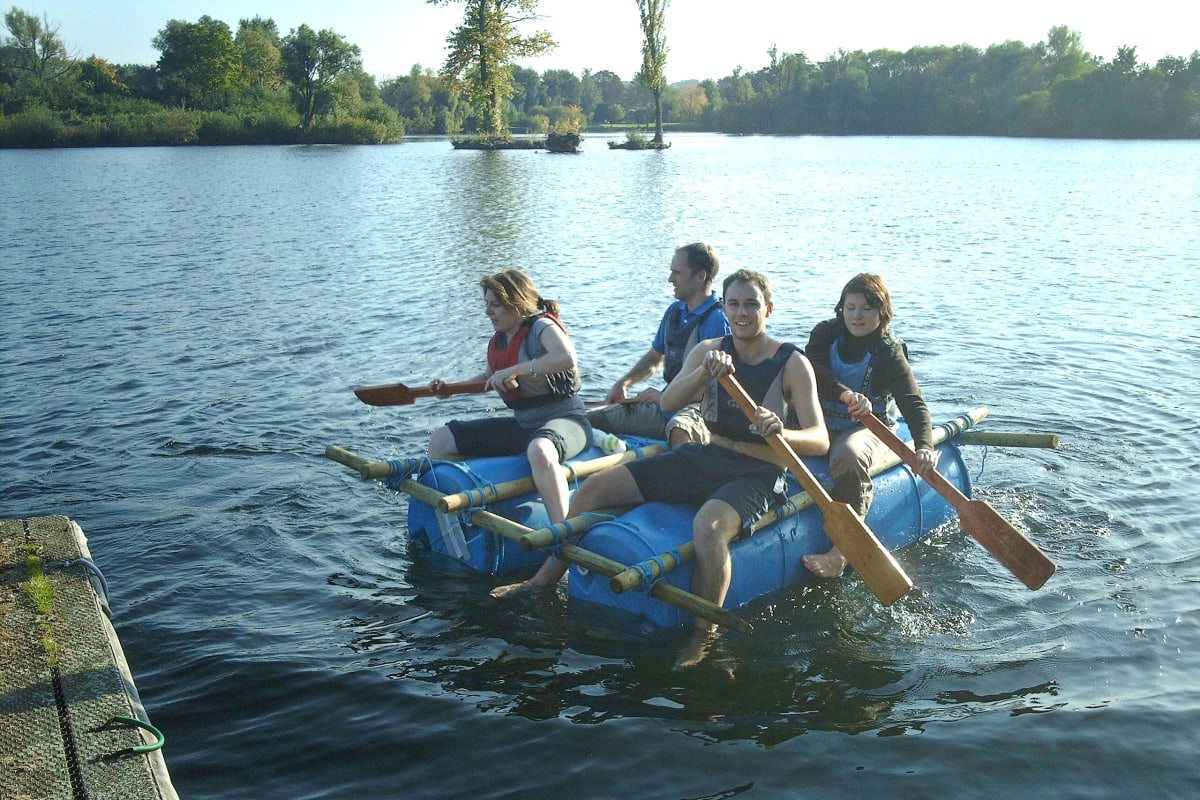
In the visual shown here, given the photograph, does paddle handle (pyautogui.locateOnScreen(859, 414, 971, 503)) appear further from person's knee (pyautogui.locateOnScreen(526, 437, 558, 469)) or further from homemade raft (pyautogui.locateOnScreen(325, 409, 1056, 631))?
person's knee (pyautogui.locateOnScreen(526, 437, 558, 469))

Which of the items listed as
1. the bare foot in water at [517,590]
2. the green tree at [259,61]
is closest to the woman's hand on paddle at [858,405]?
the bare foot in water at [517,590]

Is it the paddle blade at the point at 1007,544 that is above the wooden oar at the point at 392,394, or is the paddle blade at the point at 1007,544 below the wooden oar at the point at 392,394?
below

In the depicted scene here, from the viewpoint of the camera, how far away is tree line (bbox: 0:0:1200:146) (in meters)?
66.2

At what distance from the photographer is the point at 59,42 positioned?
271ft

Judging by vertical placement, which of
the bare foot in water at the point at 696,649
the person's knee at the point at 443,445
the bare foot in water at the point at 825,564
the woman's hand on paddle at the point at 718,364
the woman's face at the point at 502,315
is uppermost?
the woman's face at the point at 502,315

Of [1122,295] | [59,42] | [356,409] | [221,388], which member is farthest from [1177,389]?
[59,42]

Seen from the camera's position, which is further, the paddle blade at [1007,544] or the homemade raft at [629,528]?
the paddle blade at [1007,544]

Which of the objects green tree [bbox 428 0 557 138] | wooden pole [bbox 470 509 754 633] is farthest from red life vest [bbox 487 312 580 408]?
green tree [bbox 428 0 557 138]

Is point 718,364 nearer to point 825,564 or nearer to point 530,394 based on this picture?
point 825,564

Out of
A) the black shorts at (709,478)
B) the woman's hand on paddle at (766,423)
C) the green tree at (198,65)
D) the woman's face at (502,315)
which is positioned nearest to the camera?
the woman's hand on paddle at (766,423)

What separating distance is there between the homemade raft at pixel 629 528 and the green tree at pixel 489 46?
5985cm

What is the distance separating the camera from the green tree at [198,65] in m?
78.7

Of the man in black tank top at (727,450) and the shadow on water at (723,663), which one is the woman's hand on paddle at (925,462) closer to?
the man in black tank top at (727,450)

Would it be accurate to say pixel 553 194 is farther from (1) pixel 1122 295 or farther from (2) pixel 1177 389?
(2) pixel 1177 389
